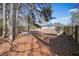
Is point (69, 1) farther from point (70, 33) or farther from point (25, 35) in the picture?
point (25, 35)

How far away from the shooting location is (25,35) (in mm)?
2162

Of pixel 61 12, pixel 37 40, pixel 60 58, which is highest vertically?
pixel 61 12

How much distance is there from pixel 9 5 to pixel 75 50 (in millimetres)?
823

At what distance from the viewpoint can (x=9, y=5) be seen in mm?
2166

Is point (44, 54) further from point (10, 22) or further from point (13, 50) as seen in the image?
point (10, 22)

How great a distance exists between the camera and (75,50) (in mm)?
2150

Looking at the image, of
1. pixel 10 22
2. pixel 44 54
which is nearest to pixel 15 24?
pixel 10 22

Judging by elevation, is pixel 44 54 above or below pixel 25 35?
below

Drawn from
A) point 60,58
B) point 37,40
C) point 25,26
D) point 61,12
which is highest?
point 61,12

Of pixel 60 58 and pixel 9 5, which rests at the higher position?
pixel 9 5

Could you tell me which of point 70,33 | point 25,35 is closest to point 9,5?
point 25,35

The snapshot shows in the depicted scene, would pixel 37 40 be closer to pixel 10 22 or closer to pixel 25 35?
pixel 25 35

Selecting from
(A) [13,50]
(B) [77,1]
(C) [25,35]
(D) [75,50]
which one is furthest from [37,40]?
(B) [77,1]

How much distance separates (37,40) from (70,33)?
0.35 meters
